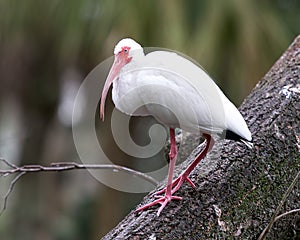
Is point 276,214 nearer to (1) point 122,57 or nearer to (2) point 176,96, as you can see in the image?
(2) point 176,96

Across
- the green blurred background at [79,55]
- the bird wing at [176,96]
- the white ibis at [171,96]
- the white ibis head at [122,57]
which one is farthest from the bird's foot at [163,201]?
the green blurred background at [79,55]

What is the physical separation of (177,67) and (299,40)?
38.7 inches

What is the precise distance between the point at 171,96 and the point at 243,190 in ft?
1.12

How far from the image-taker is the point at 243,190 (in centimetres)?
195

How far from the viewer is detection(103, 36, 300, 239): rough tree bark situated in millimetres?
1828

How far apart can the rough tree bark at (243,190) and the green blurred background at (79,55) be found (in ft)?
8.47

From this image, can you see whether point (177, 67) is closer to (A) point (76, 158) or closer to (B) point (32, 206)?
(B) point (32, 206)

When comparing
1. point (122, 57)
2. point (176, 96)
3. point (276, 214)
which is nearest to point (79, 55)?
point (122, 57)

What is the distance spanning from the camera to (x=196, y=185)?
6.47 ft

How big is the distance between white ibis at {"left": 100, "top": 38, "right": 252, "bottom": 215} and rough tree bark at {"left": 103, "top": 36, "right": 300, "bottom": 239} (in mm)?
55

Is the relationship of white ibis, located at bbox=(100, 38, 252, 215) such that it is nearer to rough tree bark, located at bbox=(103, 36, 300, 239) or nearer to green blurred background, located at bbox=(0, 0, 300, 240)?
rough tree bark, located at bbox=(103, 36, 300, 239)

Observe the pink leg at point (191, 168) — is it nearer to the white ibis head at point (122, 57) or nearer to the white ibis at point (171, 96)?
the white ibis at point (171, 96)

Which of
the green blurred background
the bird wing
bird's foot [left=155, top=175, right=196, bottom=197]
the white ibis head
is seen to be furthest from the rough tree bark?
the green blurred background

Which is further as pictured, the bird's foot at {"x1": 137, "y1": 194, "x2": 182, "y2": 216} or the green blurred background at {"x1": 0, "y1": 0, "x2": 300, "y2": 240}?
the green blurred background at {"x1": 0, "y1": 0, "x2": 300, "y2": 240}
